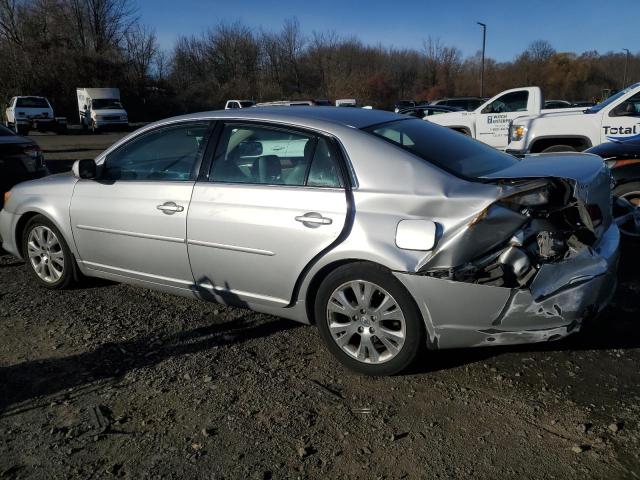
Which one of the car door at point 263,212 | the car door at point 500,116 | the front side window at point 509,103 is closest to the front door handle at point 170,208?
the car door at point 263,212

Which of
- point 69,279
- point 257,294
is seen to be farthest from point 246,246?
point 69,279

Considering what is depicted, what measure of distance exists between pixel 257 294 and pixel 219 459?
1276mm

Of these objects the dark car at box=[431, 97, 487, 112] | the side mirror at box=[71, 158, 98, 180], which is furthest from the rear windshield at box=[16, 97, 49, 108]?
the side mirror at box=[71, 158, 98, 180]

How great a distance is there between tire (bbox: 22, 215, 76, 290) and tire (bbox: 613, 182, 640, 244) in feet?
17.9

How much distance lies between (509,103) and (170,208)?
10.6 metres

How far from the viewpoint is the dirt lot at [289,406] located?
254cm

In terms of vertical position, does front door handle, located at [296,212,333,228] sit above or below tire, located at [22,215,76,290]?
above

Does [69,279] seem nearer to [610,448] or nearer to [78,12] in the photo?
[610,448]

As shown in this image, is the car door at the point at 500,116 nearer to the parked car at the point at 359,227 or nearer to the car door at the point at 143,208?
the parked car at the point at 359,227

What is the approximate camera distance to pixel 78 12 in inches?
2151

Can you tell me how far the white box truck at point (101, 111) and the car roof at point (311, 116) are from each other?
32.2m

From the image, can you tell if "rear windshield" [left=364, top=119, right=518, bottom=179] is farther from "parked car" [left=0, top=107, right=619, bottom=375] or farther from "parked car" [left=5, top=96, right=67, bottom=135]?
"parked car" [left=5, top=96, right=67, bottom=135]

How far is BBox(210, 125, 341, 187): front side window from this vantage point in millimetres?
3420

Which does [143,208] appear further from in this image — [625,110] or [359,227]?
[625,110]
